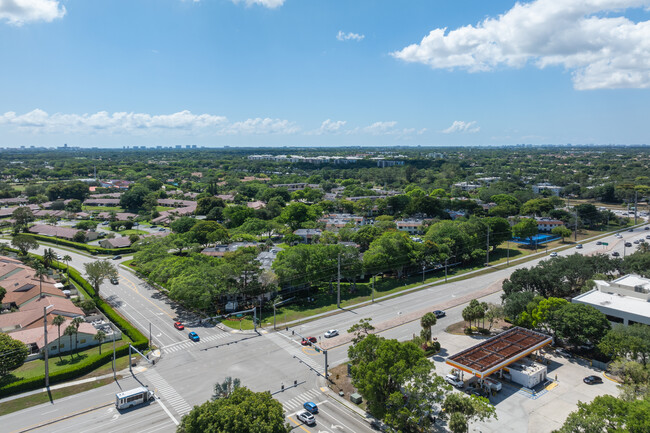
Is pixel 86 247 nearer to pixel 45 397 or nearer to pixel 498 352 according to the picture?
pixel 45 397

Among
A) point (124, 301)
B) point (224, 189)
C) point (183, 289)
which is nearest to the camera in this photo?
point (183, 289)

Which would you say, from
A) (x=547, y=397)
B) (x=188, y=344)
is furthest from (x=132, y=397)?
(x=547, y=397)

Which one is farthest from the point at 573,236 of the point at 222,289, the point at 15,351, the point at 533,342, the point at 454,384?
the point at 15,351

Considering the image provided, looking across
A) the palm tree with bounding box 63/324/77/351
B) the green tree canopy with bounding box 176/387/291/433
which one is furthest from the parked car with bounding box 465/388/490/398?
the palm tree with bounding box 63/324/77/351

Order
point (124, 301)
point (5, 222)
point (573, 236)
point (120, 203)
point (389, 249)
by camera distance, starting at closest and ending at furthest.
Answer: point (124, 301), point (389, 249), point (573, 236), point (5, 222), point (120, 203)

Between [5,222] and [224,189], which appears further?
[224,189]

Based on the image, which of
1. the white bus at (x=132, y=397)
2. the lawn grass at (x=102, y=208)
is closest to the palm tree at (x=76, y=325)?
the white bus at (x=132, y=397)

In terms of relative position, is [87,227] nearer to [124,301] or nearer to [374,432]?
[124,301]

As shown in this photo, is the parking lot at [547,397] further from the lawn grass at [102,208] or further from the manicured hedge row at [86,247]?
the lawn grass at [102,208]
